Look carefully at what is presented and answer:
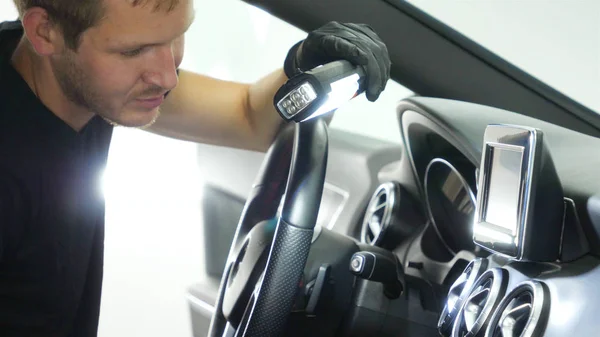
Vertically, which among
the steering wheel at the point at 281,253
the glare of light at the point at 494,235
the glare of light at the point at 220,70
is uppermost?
the glare of light at the point at 220,70

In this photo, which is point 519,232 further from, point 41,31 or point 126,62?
point 41,31

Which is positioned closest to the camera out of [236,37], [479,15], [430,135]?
[430,135]

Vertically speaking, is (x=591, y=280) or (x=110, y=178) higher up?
(x=591, y=280)

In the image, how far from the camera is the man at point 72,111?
44.3 inches

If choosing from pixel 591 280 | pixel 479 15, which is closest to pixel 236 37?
pixel 479 15

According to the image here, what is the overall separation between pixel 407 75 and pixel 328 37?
1.63 feet

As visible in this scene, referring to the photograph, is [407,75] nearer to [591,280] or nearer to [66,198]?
[66,198]

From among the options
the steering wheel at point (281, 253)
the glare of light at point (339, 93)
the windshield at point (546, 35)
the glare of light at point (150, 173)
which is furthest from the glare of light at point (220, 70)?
the glare of light at point (339, 93)

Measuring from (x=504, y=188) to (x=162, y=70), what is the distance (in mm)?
525

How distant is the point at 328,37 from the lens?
1.09 metres

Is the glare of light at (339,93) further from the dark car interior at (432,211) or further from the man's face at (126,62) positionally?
the man's face at (126,62)

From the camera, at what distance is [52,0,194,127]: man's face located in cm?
112

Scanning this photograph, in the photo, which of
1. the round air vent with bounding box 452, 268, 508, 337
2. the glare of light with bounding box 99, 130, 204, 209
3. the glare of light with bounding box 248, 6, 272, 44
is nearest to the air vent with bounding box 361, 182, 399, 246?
the round air vent with bounding box 452, 268, 508, 337

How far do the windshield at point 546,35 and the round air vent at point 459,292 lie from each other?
89 cm
